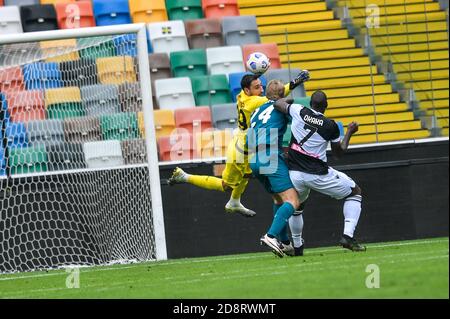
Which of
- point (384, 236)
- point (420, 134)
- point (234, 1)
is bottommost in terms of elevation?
point (384, 236)

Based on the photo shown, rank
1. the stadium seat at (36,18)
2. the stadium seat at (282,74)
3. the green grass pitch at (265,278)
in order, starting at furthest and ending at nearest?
1. the stadium seat at (36,18)
2. the stadium seat at (282,74)
3. the green grass pitch at (265,278)

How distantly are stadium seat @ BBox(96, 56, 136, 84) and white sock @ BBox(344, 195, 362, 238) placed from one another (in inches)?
146

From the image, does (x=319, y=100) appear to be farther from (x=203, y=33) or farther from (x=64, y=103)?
(x=203, y=33)

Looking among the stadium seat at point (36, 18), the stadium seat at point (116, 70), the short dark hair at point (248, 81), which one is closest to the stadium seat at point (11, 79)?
the stadium seat at point (116, 70)

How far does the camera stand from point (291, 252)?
1286 cm

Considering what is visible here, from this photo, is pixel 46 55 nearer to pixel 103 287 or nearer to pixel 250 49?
pixel 250 49

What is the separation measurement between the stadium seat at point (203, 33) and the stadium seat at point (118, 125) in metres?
4.07

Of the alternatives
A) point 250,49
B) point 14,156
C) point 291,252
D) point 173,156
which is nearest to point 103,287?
point 291,252

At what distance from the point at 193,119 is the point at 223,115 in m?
0.44

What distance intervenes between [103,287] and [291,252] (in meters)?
3.07

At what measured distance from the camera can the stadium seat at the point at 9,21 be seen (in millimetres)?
18172

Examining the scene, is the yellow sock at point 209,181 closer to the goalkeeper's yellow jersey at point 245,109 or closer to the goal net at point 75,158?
the goalkeeper's yellow jersey at point 245,109

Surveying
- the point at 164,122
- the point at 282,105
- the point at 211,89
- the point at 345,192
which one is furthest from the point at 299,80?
the point at 211,89

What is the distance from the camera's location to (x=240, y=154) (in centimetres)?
1345
